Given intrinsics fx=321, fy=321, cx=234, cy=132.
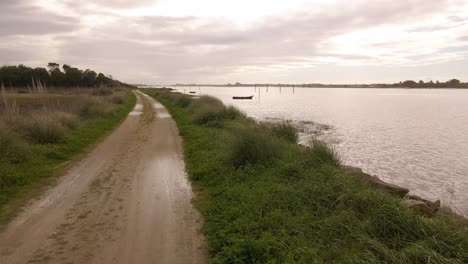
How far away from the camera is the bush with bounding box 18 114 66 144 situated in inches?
469

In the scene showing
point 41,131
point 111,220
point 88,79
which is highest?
point 88,79

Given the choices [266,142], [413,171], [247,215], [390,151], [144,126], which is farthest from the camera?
[144,126]

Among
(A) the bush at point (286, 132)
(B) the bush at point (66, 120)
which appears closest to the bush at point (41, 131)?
(B) the bush at point (66, 120)

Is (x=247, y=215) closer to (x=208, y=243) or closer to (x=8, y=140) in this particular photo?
(x=208, y=243)

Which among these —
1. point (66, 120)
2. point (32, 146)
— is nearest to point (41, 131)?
point (32, 146)

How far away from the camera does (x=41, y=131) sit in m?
12.0

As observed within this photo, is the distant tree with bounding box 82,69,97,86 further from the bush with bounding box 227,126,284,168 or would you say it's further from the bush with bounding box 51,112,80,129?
the bush with bounding box 227,126,284,168

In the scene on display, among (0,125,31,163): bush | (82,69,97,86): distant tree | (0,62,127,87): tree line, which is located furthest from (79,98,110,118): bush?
(82,69,97,86): distant tree

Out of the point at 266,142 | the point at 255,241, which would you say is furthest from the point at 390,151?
the point at 255,241

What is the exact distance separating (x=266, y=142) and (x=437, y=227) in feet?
16.8

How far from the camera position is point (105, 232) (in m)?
5.24

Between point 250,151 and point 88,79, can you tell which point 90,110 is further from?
point 88,79

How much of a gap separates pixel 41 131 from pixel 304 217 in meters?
10.8

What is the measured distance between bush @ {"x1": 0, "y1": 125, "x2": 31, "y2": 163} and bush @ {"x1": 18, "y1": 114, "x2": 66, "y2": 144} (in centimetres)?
192
